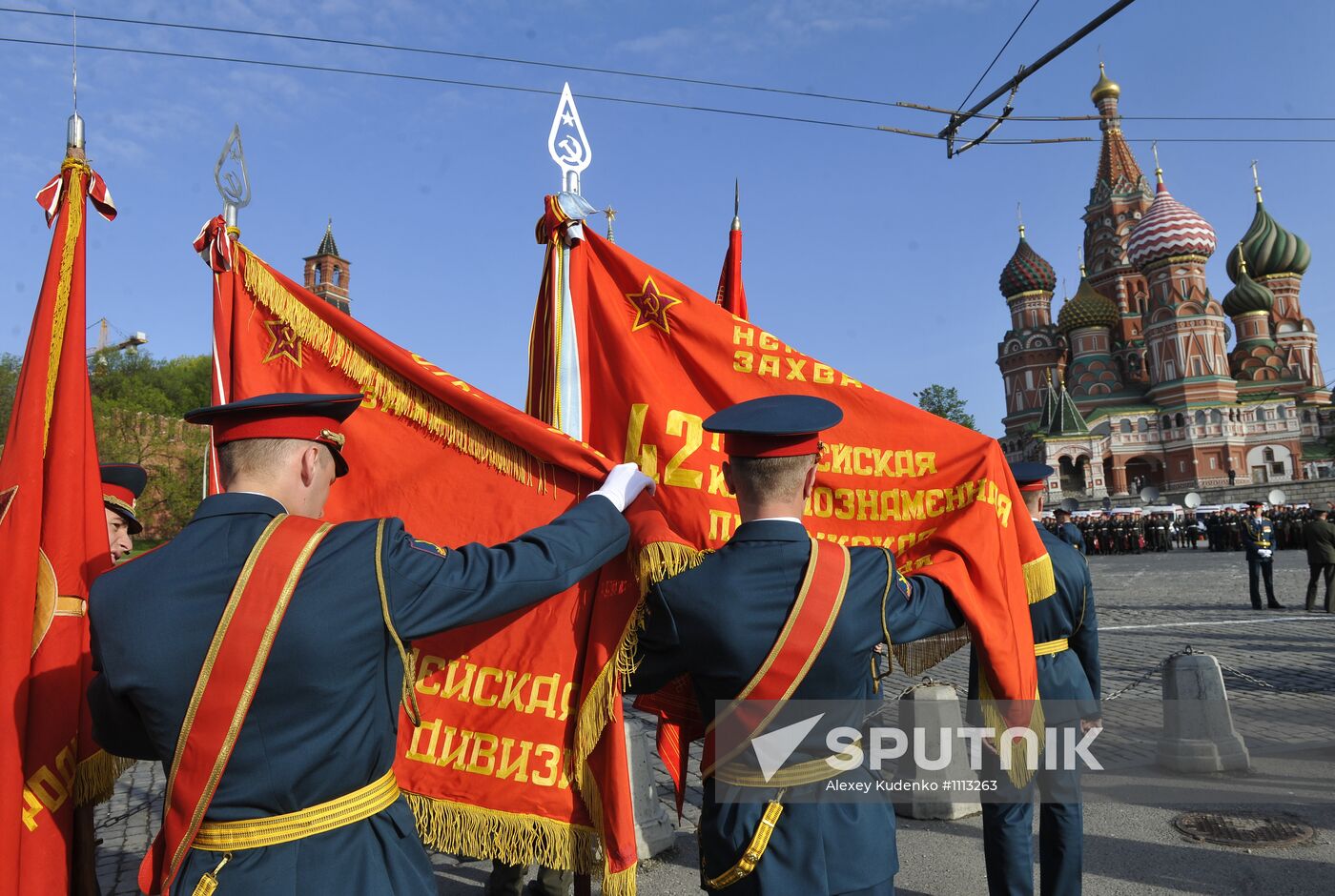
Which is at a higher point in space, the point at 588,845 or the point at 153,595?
the point at 153,595

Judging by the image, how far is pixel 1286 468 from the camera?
184 feet

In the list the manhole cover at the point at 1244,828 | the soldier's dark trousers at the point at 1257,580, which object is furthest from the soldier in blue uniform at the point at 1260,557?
the manhole cover at the point at 1244,828

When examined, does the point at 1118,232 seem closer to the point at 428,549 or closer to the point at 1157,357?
the point at 1157,357

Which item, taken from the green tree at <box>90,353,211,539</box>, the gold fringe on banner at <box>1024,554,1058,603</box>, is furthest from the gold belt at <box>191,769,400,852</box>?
the green tree at <box>90,353,211,539</box>

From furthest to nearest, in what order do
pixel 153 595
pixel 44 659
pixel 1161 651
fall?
1. pixel 1161 651
2. pixel 44 659
3. pixel 153 595

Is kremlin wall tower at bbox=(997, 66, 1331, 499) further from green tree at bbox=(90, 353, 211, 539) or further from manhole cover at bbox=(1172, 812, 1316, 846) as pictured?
manhole cover at bbox=(1172, 812, 1316, 846)

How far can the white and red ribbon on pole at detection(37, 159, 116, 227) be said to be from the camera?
2861 mm

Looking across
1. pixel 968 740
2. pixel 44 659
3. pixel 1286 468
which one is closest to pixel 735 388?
pixel 44 659

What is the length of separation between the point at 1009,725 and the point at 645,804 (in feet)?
7.94

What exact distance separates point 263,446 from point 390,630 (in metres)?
0.55

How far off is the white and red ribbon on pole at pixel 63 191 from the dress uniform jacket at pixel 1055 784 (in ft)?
11.9

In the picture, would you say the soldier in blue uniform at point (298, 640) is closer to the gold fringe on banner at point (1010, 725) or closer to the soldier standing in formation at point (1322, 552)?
the gold fringe on banner at point (1010, 725)

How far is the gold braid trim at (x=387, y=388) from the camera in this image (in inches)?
119

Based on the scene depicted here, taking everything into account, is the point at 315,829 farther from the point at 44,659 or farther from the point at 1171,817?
Result: the point at 1171,817
